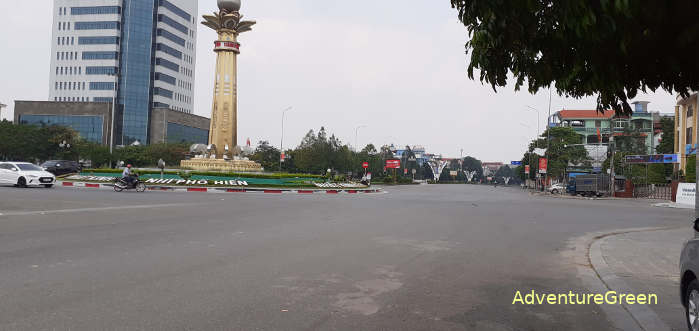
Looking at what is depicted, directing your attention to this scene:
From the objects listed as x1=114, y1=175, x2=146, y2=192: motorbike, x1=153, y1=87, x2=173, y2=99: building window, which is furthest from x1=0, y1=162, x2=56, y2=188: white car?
x1=153, y1=87, x2=173, y2=99: building window

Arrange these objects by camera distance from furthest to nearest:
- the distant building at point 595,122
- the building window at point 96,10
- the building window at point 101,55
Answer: the building window at point 101,55 < the building window at point 96,10 < the distant building at point 595,122

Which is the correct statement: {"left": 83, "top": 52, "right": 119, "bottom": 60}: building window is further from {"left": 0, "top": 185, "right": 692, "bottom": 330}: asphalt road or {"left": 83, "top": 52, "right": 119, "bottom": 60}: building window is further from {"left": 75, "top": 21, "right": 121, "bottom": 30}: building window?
{"left": 0, "top": 185, "right": 692, "bottom": 330}: asphalt road

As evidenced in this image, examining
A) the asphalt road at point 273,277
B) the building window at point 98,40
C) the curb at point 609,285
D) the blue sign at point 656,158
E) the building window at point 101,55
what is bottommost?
the asphalt road at point 273,277

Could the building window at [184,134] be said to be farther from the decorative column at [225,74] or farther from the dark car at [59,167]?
the decorative column at [225,74]

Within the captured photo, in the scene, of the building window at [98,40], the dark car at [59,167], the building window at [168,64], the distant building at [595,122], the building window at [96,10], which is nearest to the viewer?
the dark car at [59,167]

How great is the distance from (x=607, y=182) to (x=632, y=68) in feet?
154

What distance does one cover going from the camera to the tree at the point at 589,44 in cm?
338

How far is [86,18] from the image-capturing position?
96750 millimetres

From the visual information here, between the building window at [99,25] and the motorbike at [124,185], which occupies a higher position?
the building window at [99,25]

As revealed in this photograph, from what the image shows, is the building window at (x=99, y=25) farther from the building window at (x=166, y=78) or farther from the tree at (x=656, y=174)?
the tree at (x=656, y=174)

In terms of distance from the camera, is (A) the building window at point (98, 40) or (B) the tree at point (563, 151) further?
(A) the building window at point (98, 40)

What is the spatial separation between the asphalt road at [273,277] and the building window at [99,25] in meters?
96.6

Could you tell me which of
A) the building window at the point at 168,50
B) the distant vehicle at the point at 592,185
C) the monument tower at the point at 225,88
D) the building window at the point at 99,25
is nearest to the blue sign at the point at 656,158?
the distant vehicle at the point at 592,185

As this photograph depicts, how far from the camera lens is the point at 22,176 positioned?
2636 cm
